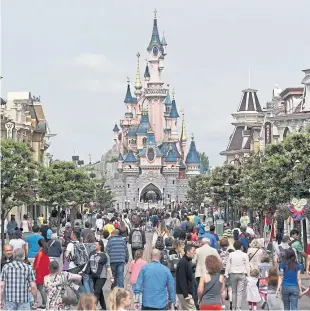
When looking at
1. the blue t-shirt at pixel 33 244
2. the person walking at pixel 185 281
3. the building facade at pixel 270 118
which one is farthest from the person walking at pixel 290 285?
the building facade at pixel 270 118

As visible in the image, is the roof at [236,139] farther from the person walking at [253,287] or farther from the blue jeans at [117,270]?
the person walking at [253,287]

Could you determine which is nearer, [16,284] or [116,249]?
[16,284]

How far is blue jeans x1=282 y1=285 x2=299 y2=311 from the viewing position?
17891 mm

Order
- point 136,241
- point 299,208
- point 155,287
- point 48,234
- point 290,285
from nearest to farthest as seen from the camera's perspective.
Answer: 1. point 155,287
2. point 290,285
3. point 136,241
4. point 48,234
5. point 299,208

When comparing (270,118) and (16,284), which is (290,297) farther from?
(270,118)

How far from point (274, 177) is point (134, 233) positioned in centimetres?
1258

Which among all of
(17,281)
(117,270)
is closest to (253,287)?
(117,270)

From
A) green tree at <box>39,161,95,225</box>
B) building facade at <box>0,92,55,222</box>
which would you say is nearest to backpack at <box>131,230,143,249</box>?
building facade at <box>0,92,55,222</box>

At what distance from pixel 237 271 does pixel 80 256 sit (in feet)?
9.34

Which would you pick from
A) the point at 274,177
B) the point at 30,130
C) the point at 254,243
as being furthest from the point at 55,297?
the point at 30,130

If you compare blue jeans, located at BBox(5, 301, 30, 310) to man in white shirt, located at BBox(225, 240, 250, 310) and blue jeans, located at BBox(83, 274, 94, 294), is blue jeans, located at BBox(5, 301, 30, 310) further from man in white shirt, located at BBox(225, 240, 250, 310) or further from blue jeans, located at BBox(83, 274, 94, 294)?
man in white shirt, located at BBox(225, 240, 250, 310)

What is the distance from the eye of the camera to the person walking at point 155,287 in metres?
15.6

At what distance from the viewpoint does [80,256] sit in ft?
68.3

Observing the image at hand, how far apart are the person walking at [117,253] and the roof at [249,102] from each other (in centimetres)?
8955
